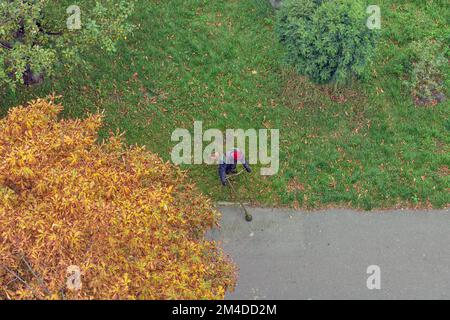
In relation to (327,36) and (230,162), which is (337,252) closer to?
(230,162)

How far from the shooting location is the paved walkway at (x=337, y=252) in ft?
40.5

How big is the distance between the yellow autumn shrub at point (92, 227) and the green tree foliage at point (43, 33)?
231 cm

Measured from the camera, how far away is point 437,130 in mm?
14430

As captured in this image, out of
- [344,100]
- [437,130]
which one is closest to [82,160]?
[344,100]

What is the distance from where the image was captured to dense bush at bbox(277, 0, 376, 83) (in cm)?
1318

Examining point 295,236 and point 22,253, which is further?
point 295,236

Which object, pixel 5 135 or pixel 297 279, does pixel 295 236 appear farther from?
pixel 5 135

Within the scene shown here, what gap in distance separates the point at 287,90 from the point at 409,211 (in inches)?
190

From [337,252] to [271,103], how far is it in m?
4.78

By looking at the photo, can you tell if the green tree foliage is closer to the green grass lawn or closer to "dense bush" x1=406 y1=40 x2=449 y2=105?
the green grass lawn

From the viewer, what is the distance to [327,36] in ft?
43.5

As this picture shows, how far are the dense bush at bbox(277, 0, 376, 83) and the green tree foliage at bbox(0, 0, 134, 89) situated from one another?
14.3 ft

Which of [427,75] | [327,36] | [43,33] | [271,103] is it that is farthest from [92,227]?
[427,75]

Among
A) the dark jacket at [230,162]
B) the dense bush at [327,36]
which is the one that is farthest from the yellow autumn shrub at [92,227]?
the dense bush at [327,36]
